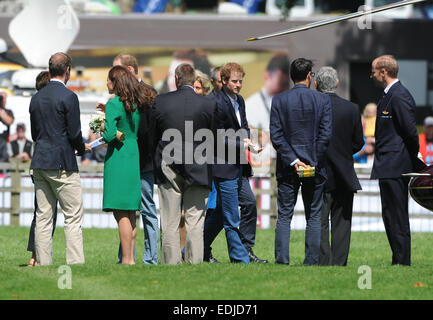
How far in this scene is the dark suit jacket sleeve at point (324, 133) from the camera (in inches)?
395

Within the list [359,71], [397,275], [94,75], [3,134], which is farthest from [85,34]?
[397,275]

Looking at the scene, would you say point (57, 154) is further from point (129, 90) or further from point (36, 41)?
point (36, 41)

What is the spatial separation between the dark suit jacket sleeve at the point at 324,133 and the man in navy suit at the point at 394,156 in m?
0.82

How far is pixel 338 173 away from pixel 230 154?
1136mm

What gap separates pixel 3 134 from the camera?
862 inches

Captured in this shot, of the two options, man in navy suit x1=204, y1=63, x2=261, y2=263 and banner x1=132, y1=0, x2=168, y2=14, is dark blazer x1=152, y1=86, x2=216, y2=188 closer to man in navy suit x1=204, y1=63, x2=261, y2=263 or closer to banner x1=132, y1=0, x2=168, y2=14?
man in navy suit x1=204, y1=63, x2=261, y2=263

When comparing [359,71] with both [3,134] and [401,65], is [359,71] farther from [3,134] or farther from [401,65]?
[3,134]

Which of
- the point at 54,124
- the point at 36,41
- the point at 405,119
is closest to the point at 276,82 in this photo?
the point at 36,41

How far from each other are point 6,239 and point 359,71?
38.6 feet

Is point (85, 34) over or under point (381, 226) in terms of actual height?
over

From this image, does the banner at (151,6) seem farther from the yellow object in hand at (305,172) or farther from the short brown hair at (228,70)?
the yellow object in hand at (305,172)

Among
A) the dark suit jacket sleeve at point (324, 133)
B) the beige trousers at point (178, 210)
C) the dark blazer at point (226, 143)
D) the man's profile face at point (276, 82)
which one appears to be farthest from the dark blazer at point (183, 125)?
the man's profile face at point (276, 82)

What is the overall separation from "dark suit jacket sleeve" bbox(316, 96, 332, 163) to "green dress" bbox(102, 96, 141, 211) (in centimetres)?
177

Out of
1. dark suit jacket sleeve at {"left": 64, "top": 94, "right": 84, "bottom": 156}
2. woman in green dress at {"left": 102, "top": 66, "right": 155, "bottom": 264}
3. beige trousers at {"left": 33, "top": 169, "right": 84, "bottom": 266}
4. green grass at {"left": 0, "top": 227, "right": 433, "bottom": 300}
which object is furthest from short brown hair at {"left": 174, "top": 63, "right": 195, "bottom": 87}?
Result: green grass at {"left": 0, "top": 227, "right": 433, "bottom": 300}
